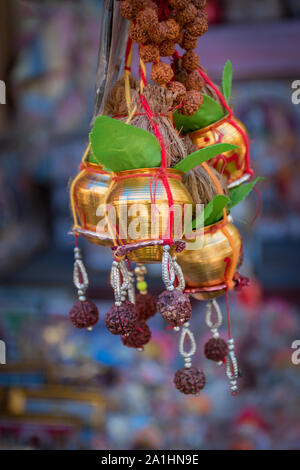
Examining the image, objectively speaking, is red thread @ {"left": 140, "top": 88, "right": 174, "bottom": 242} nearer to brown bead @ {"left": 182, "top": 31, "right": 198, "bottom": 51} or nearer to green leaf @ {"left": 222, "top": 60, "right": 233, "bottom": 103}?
brown bead @ {"left": 182, "top": 31, "right": 198, "bottom": 51}

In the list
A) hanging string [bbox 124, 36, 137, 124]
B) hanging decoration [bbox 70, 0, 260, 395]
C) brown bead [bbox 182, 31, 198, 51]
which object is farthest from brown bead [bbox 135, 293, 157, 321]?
brown bead [bbox 182, 31, 198, 51]

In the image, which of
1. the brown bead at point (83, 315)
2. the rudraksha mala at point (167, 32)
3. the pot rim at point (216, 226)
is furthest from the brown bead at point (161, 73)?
the brown bead at point (83, 315)

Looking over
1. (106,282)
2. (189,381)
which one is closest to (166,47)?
(189,381)

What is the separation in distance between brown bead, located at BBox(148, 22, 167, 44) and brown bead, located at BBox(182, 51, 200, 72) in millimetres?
82

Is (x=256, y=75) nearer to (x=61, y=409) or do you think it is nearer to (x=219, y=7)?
(x=219, y=7)

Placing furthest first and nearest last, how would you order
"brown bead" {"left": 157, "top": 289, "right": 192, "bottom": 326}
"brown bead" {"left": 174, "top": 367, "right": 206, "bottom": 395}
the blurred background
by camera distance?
1. the blurred background
2. "brown bead" {"left": 174, "top": 367, "right": 206, "bottom": 395}
3. "brown bead" {"left": 157, "top": 289, "right": 192, "bottom": 326}

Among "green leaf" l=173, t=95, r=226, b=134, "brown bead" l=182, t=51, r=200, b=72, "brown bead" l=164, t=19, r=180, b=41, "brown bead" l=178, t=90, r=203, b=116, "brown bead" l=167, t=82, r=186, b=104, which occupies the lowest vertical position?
"green leaf" l=173, t=95, r=226, b=134

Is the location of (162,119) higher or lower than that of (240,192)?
higher

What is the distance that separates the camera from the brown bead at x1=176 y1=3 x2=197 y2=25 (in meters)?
0.75

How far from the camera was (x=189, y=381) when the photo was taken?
79 cm

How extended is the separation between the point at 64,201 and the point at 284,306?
47.5 inches

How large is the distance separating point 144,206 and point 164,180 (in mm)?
48

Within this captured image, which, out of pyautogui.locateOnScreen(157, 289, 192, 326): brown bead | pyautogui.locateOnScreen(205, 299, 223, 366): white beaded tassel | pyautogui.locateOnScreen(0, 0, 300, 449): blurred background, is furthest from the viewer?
pyautogui.locateOnScreen(0, 0, 300, 449): blurred background

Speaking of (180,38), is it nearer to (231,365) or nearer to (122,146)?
(122,146)
